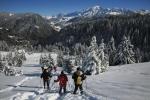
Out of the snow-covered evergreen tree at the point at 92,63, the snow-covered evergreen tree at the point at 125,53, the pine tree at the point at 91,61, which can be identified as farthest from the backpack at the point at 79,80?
the snow-covered evergreen tree at the point at 125,53

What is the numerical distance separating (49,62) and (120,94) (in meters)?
73.2

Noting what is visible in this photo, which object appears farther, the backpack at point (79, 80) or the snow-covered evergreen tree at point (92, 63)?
the snow-covered evergreen tree at point (92, 63)

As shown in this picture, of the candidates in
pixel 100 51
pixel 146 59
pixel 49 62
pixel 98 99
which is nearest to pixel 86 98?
pixel 98 99

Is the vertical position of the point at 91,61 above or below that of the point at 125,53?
below

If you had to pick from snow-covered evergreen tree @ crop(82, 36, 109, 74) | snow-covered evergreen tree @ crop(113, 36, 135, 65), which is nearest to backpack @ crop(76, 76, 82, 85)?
snow-covered evergreen tree @ crop(82, 36, 109, 74)

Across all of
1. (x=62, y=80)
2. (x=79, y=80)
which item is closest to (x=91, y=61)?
(x=62, y=80)

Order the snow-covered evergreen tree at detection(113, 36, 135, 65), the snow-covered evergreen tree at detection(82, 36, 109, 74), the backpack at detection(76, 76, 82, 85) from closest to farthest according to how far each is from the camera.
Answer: the backpack at detection(76, 76, 82, 85) → the snow-covered evergreen tree at detection(82, 36, 109, 74) → the snow-covered evergreen tree at detection(113, 36, 135, 65)

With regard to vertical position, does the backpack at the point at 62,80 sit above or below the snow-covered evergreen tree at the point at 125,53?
below

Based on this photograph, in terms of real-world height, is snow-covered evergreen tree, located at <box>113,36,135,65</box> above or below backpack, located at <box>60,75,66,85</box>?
above

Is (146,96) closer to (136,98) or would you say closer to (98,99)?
(136,98)

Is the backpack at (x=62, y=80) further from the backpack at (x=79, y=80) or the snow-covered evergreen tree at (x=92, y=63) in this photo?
the snow-covered evergreen tree at (x=92, y=63)

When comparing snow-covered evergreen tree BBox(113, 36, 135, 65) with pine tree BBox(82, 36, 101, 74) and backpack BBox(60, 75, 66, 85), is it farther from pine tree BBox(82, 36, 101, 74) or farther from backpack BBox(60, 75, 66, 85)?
backpack BBox(60, 75, 66, 85)

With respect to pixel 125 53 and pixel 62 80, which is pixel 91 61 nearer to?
pixel 125 53

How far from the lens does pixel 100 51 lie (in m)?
65.9
